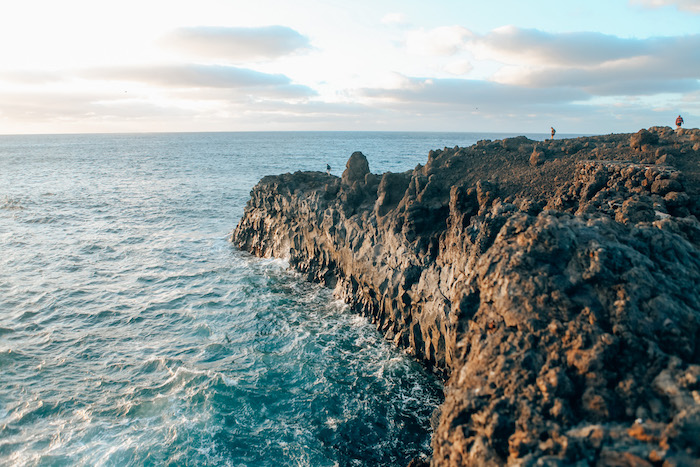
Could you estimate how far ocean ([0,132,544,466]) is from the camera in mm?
16453

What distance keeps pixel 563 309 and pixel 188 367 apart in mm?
18751

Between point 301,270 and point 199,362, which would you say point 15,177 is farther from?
point 199,362

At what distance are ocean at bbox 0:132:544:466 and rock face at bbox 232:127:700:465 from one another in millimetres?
4307

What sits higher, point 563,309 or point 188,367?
point 563,309

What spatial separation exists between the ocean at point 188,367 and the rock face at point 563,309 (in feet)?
14.1

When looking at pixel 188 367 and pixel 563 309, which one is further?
pixel 188 367

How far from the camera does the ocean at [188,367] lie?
1645 centimetres

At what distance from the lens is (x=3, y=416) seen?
18016 mm

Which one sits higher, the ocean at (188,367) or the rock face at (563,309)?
the rock face at (563,309)

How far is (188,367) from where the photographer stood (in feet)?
71.8

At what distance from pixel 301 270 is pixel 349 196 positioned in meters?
9.04

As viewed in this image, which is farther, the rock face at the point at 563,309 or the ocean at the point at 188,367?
the ocean at the point at 188,367

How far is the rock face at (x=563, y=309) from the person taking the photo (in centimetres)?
986

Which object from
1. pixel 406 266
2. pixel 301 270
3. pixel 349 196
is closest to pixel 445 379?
pixel 406 266
